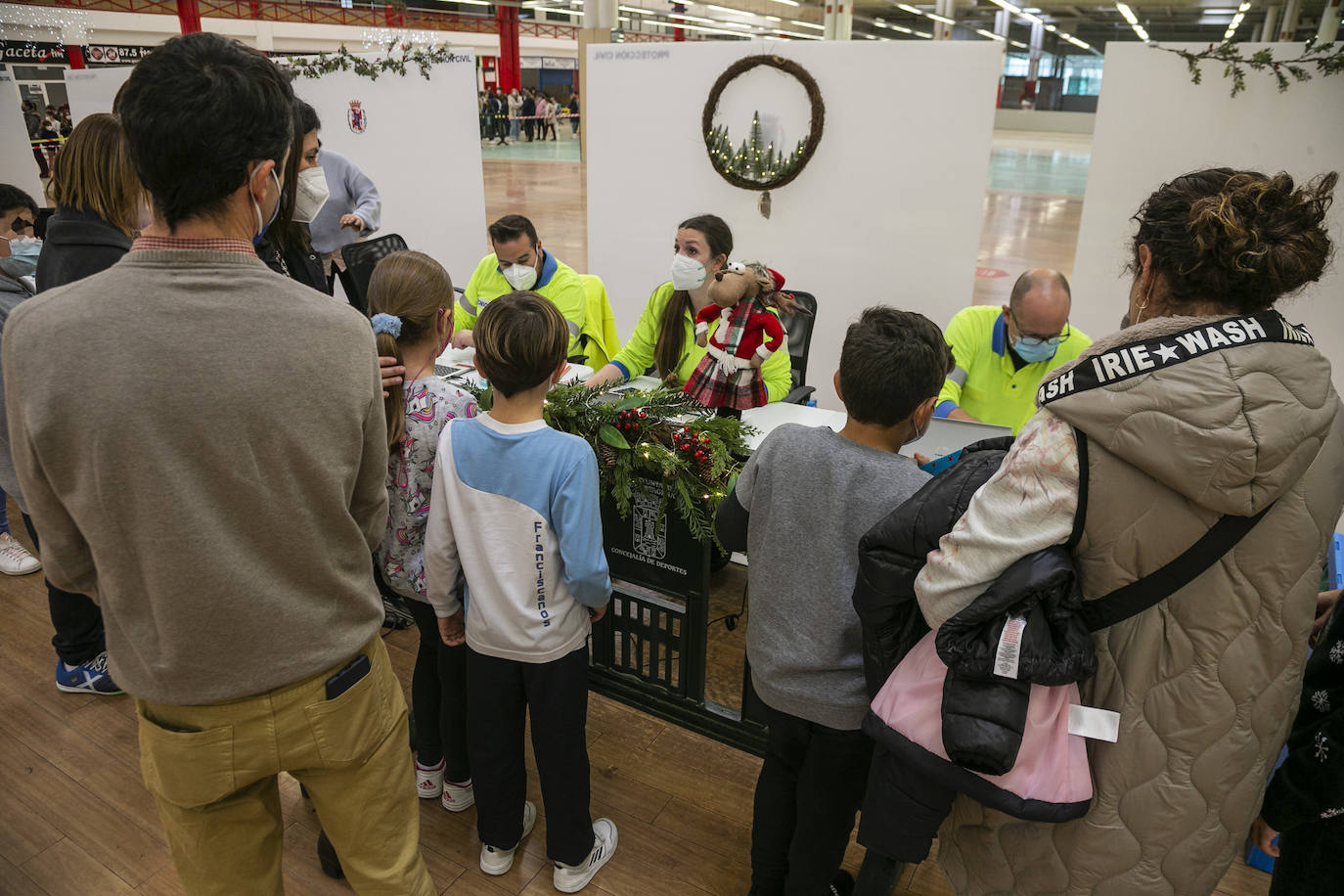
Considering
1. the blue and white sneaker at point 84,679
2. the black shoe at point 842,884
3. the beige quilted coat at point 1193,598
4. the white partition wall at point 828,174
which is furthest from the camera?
the white partition wall at point 828,174

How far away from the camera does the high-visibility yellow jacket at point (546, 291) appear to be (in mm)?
3730

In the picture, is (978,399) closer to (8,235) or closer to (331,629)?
(331,629)

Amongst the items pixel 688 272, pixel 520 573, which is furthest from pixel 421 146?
pixel 520 573

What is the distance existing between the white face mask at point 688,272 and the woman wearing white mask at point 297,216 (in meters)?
1.21

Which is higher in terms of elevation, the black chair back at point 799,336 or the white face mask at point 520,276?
the white face mask at point 520,276

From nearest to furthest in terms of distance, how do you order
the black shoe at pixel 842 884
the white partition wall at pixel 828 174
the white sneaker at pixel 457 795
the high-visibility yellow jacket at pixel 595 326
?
the black shoe at pixel 842 884
the white sneaker at pixel 457 795
the high-visibility yellow jacket at pixel 595 326
the white partition wall at pixel 828 174

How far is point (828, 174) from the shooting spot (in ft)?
16.0

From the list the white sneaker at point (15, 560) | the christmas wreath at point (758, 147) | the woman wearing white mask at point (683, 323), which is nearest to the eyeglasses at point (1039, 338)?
the woman wearing white mask at point (683, 323)

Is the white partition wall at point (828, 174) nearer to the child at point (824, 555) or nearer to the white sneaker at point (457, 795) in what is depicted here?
the child at point (824, 555)

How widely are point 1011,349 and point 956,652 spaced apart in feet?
7.20

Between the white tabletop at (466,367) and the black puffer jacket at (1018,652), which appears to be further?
the white tabletop at (466,367)

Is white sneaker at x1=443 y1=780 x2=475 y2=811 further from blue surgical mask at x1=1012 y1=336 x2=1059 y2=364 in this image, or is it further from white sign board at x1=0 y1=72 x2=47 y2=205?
white sign board at x1=0 y1=72 x2=47 y2=205

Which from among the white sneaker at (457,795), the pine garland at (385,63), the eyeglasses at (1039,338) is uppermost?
the pine garland at (385,63)

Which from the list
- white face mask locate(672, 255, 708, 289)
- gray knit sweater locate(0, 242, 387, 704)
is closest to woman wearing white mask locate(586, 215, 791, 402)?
white face mask locate(672, 255, 708, 289)
